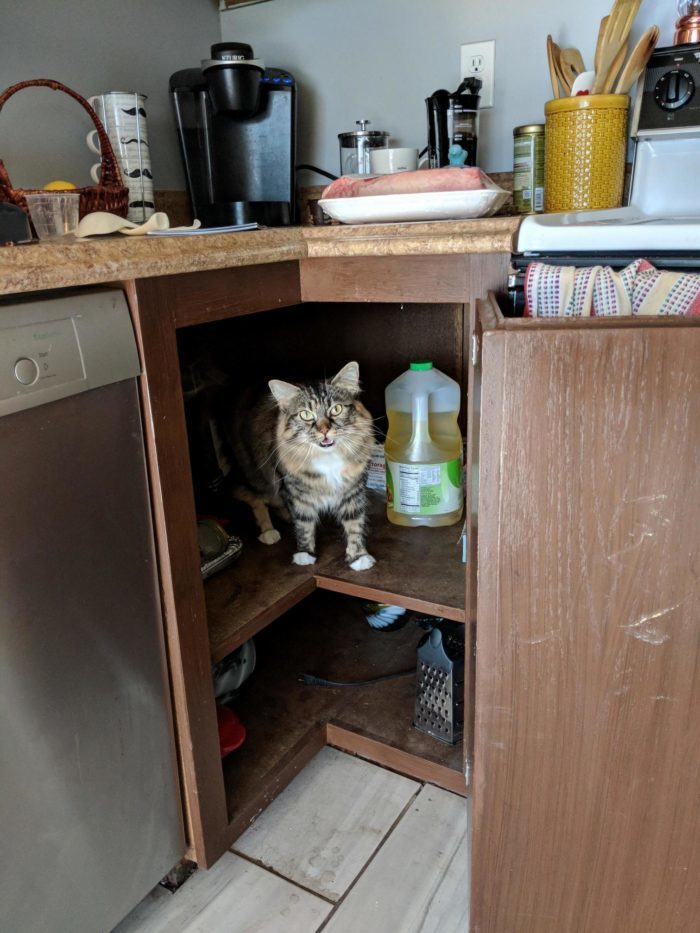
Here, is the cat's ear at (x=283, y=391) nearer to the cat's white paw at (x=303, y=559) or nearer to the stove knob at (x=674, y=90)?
the cat's white paw at (x=303, y=559)

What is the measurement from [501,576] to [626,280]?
367mm

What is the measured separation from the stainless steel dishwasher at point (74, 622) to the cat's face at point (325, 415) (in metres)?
0.48

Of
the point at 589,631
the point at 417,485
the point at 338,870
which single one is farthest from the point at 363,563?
the point at 589,631

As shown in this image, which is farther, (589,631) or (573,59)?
(573,59)

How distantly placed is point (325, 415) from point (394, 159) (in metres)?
0.51

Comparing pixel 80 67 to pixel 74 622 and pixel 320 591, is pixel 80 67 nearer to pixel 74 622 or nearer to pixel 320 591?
pixel 74 622

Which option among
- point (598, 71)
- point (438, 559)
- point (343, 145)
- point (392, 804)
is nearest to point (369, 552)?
point (438, 559)

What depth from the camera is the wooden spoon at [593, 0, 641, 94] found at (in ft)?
3.86

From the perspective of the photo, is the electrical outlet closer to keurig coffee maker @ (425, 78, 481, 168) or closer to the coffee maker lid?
keurig coffee maker @ (425, 78, 481, 168)

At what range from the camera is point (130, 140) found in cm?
133

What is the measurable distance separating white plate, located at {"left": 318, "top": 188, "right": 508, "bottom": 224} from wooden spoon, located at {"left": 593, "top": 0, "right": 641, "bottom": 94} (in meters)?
0.33

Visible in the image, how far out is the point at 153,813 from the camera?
1055 millimetres

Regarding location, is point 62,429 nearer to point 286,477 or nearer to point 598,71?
point 286,477

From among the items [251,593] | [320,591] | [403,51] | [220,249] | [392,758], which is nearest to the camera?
[220,249]
